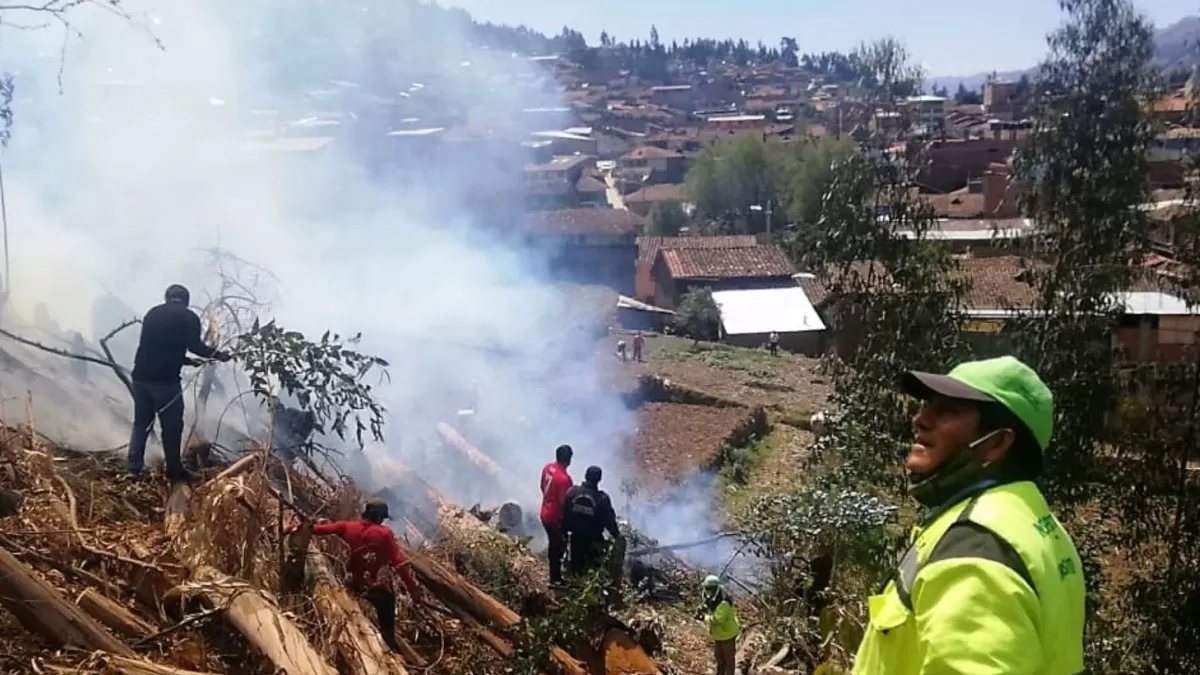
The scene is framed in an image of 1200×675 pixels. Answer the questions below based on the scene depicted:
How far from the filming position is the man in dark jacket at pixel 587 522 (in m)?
7.29

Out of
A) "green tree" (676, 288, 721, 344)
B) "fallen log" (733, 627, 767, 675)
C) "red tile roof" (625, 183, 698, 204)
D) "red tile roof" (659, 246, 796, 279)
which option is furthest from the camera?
"red tile roof" (625, 183, 698, 204)

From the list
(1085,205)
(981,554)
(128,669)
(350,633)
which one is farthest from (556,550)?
(981,554)

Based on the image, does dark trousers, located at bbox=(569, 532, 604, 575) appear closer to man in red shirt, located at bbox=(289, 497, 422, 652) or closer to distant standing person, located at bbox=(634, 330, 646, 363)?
man in red shirt, located at bbox=(289, 497, 422, 652)

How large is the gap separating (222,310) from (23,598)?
3.81 meters

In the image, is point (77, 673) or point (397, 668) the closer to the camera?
point (77, 673)

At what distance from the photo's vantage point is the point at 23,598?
4.05 metres

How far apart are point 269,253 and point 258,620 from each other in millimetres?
15046

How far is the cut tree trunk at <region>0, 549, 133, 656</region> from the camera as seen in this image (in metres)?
4.03

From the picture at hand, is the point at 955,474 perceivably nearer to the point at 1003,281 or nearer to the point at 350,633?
the point at 350,633

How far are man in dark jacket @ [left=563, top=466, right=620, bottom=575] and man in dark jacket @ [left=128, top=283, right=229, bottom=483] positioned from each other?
256 centimetres

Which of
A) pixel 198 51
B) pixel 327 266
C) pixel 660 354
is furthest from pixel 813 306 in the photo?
pixel 198 51

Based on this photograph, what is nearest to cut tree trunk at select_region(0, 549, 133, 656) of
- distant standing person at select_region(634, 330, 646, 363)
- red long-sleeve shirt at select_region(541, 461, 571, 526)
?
red long-sleeve shirt at select_region(541, 461, 571, 526)

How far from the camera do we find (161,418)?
A: 618 centimetres

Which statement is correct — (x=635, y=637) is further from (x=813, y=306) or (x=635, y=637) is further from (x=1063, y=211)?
(x=813, y=306)
